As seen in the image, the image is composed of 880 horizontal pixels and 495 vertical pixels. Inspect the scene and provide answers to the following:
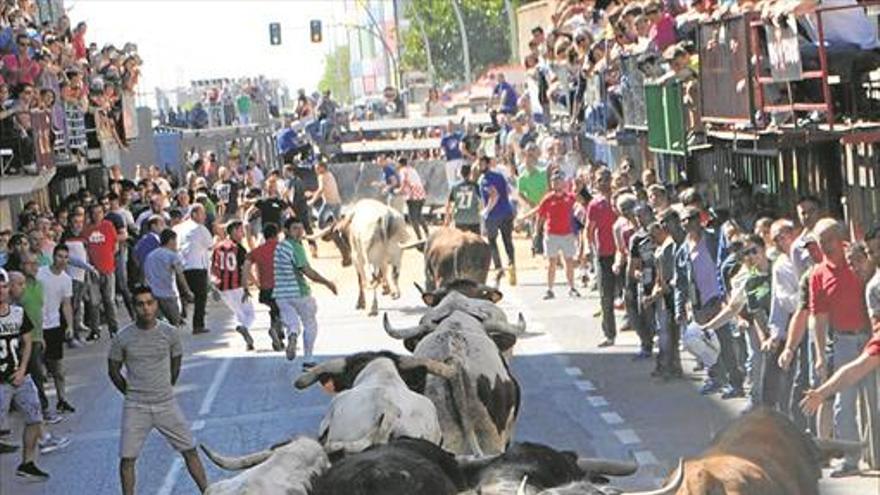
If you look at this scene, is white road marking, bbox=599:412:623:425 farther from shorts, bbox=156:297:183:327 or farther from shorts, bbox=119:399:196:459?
shorts, bbox=156:297:183:327

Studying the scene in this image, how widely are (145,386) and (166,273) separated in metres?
11.2

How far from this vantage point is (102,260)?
100 feet

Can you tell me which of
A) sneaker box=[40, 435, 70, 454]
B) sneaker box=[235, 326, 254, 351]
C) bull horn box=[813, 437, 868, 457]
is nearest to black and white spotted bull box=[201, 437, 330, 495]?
bull horn box=[813, 437, 868, 457]

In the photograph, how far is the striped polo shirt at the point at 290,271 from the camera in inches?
925

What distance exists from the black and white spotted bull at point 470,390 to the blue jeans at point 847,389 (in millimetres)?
Answer: 2155

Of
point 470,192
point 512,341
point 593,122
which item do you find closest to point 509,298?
point 470,192

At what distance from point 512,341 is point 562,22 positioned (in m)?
26.3

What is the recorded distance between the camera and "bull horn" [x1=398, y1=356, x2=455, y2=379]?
13.6 m

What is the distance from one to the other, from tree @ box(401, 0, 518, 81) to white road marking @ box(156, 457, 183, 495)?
84.9 metres

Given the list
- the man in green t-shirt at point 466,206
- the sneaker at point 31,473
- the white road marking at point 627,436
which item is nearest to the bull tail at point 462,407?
the white road marking at point 627,436

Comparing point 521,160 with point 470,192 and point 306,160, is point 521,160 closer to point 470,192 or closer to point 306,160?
point 470,192

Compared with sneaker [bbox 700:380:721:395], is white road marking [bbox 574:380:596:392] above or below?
below

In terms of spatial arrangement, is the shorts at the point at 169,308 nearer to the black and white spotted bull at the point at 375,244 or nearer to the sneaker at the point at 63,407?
the black and white spotted bull at the point at 375,244

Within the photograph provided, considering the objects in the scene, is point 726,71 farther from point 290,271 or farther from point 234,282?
point 234,282
